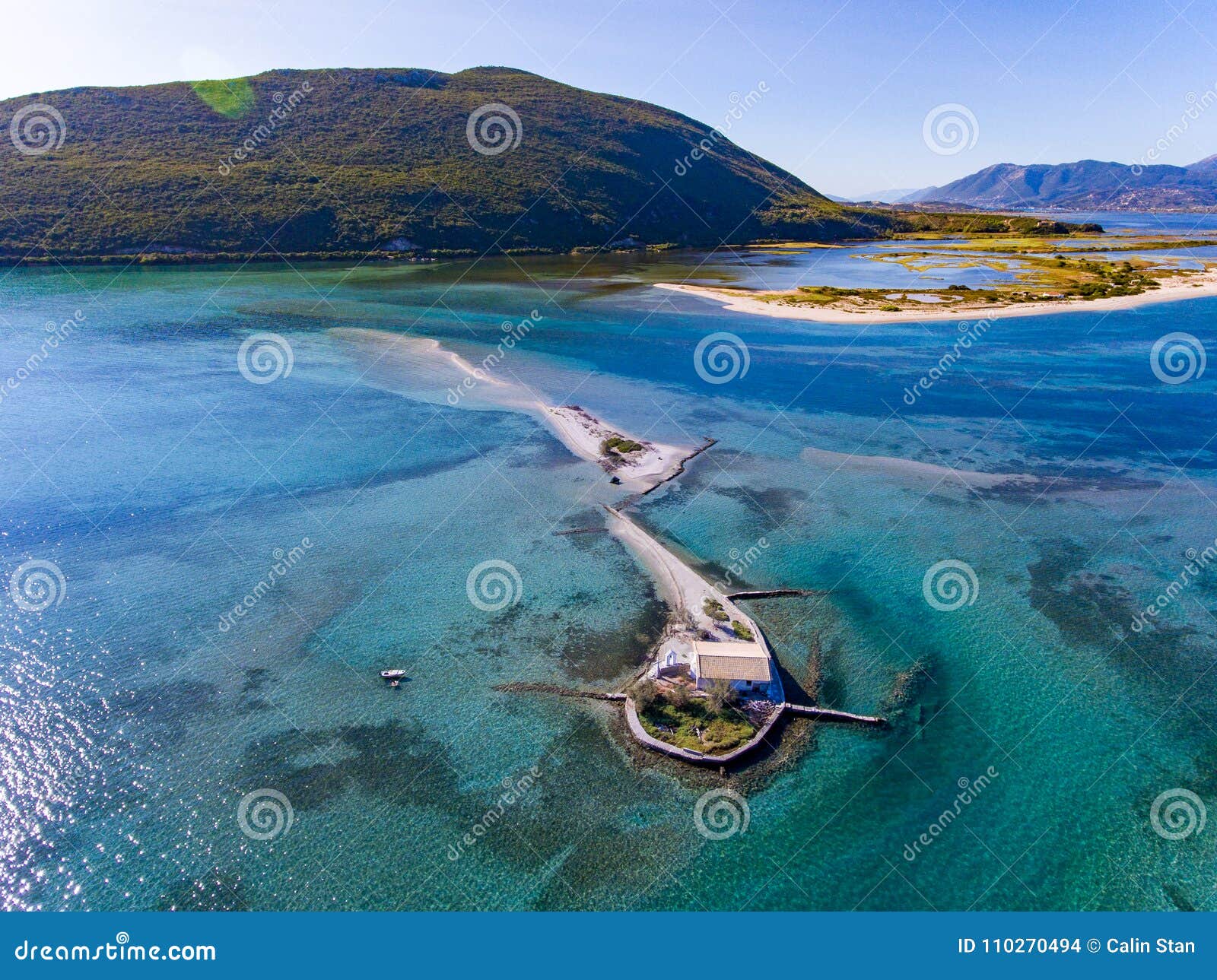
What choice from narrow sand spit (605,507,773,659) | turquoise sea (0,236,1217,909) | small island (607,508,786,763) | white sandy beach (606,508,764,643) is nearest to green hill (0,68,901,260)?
turquoise sea (0,236,1217,909)

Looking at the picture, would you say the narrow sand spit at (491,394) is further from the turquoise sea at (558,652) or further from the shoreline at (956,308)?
the shoreline at (956,308)

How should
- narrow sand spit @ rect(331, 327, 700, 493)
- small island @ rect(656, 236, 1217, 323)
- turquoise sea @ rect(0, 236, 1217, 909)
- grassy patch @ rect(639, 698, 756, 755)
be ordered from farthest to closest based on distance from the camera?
1. small island @ rect(656, 236, 1217, 323)
2. narrow sand spit @ rect(331, 327, 700, 493)
3. grassy patch @ rect(639, 698, 756, 755)
4. turquoise sea @ rect(0, 236, 1217, 909)

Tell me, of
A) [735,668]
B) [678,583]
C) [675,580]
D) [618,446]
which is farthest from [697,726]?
[618,446]

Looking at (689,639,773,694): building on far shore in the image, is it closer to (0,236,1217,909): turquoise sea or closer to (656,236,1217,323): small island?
(0,236,1217,909): turquoise sea

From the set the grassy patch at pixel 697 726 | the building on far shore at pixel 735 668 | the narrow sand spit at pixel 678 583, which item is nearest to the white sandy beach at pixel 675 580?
the narrow sand spit at pixel 678 583

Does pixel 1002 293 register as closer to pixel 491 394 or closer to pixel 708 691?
pixel 491 394

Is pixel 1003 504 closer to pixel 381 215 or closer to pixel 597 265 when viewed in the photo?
pixel 597 265
